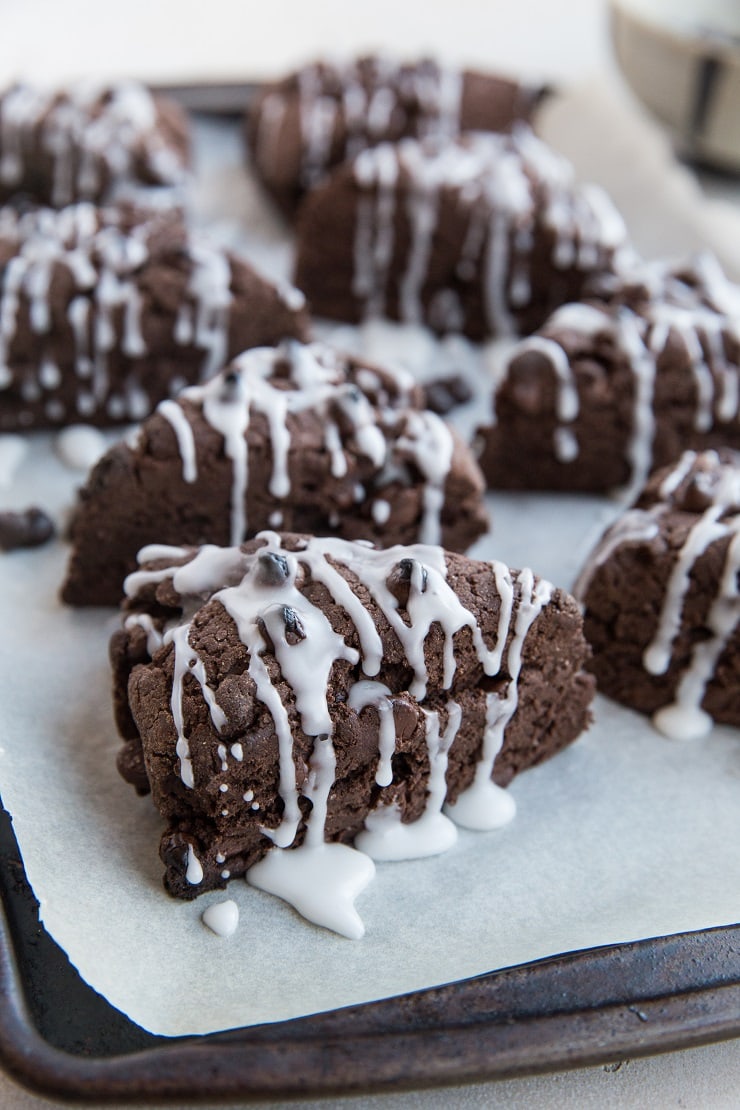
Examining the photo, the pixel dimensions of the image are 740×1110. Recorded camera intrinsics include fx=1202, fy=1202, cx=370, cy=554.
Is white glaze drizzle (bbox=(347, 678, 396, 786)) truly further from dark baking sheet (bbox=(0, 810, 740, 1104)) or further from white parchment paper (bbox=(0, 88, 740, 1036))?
dark baking sheet (bbox=(0, 810, 740, 1104))

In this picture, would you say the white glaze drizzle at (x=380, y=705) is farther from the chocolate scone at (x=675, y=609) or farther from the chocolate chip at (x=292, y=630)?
the chocolate scone at (x=675, y=609)

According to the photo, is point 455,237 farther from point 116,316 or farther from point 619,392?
point 116,316

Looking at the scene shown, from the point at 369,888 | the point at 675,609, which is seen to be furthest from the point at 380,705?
the point at 675,609

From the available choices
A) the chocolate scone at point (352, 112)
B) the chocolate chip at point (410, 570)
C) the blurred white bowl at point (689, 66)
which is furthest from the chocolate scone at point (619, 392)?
the chocolate scone at point (352, 112)

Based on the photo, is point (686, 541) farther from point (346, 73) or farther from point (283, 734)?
point (346, 73)

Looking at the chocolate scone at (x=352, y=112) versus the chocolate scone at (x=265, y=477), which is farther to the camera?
the chocolate scone at (x=352, y=112)
